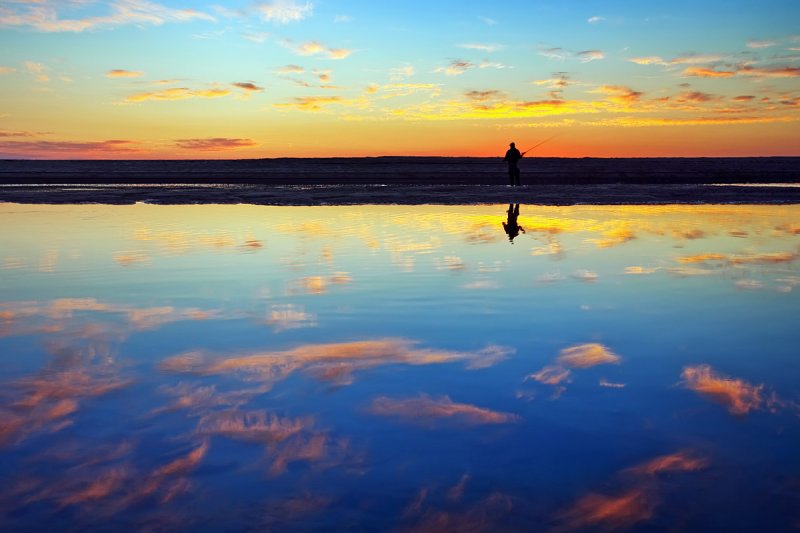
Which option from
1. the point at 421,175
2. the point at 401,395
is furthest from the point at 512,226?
the point at 421,175

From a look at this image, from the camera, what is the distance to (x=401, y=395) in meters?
5.12

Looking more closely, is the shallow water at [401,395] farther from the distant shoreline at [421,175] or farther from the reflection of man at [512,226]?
the distant shoreline at [421,175]

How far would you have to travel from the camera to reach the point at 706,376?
5.48m

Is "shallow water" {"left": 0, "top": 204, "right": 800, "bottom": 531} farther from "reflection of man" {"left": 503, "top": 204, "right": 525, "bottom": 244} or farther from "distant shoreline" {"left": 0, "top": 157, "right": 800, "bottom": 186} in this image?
"distant shoreline" {"left": 0, "top": 157, "right": 800, "bottom": 186}

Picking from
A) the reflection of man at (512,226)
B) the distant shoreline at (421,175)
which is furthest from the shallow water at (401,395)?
the distant shoreline at (421,175)

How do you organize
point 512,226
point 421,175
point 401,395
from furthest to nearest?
point 421,175 → point 512,226 → point 401,395

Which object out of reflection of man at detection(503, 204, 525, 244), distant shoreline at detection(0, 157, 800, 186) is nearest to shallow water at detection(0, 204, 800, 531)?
reflection of man at detection(503, 204, 525, 244)

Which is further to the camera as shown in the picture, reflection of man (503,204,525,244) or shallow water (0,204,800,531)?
reflection of man (503,204,525,244)

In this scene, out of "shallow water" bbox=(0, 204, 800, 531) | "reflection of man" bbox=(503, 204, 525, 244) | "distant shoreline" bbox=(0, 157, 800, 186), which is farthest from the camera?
"distant shoreline" bbox=(0, 157, 800, 186)

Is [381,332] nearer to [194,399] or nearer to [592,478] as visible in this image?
[194,399]

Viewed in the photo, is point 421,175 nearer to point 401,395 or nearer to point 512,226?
point 512,226

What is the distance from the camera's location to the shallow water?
3551 mm

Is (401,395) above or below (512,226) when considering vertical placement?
below

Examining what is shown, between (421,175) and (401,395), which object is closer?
(401,395)
